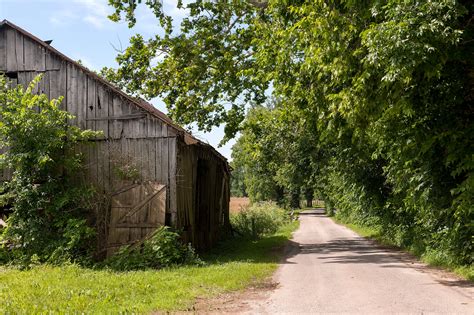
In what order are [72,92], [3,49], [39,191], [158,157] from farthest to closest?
[3,49], [72,92], [158,157], [39,191]

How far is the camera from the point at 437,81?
11.6 meters

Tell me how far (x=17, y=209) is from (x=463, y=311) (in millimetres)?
12368

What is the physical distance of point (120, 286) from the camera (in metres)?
10.6

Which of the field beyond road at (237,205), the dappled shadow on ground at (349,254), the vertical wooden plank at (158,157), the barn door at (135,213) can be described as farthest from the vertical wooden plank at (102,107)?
the field beyond road at (237,205)

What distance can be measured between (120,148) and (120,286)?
6392 mm

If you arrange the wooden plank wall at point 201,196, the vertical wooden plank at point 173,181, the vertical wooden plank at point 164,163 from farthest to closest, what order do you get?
the wooden plank wall at point 201,196
the vertical wooden plank at point 164,163
the vertical wooden plank at point 173,181

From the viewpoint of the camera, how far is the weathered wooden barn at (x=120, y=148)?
15320mm

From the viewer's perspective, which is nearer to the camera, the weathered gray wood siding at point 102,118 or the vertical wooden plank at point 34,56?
the weathered gray wood siding at point 102,118

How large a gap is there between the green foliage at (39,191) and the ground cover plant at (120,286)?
3.60ft

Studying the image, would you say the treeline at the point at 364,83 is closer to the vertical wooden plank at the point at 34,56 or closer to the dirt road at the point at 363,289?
the dirt road at the point at 363,289

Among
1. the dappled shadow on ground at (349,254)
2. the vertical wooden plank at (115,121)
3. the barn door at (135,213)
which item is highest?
the vertical wooden plank at (115,121)

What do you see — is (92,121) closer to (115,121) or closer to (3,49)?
(115,121)

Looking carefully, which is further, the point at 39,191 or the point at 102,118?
the point at 102,118

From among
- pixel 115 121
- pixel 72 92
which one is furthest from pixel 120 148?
pixel 72 92
